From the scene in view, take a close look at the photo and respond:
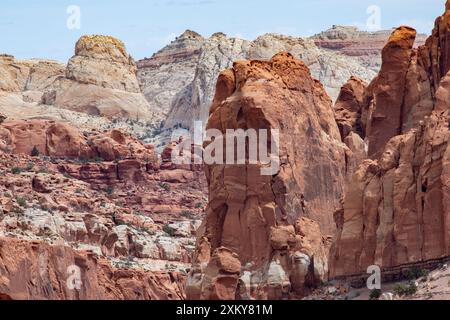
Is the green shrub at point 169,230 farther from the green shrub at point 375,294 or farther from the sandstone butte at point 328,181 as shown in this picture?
the green shrub at point 375,294

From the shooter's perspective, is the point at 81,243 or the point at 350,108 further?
the point at 81,243

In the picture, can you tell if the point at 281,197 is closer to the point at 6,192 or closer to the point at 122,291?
the point at 122,291

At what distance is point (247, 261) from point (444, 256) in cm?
1502

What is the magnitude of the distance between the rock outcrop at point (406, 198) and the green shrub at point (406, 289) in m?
2.03

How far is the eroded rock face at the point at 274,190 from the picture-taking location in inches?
4235

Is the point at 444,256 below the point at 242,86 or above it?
below

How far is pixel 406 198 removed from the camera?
99.2m

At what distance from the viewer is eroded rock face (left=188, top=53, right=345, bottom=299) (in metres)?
108

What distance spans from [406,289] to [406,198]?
599 centimetres

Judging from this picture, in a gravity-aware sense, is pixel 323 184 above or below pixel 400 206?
above

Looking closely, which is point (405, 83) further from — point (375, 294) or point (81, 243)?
point (81, 243)

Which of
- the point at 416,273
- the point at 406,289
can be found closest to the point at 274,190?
the point at 416,273
